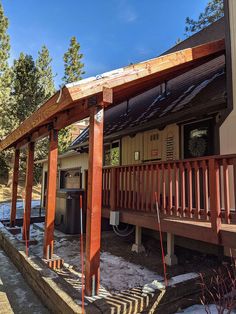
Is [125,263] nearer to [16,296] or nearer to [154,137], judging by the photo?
[16,296]

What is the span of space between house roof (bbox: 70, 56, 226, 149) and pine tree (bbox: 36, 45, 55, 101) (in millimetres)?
14338

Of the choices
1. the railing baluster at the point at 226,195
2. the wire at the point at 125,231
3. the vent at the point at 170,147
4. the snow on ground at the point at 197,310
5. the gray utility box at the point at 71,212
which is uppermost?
the vent at the point at 170,147

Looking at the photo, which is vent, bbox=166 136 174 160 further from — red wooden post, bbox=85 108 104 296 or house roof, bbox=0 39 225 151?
red wooden post, bbox=85 108 104 296

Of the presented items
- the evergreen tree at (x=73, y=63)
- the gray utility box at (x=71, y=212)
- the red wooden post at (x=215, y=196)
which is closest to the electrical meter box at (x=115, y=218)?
the gray utility box at (x=71, y=212)

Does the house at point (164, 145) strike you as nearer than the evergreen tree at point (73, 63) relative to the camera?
Yes

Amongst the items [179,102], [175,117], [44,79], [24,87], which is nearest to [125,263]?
[175,117]

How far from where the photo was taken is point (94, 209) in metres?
4.07

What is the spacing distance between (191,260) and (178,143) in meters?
2.74

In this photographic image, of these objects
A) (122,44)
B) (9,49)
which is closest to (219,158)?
(9,49)

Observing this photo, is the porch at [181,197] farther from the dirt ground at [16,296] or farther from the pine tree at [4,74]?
the pine tree at [4,74]

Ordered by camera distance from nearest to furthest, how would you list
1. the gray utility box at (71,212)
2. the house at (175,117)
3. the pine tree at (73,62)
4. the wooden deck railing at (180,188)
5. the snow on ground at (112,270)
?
the wooden deck railing at (180,188)
the snow on ground at (112,270)
the house at (175,117)
the gray utility box at (71,212)
the pine tree at (73,62)

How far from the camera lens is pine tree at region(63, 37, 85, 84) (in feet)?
81.7

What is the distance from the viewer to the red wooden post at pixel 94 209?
3.93m

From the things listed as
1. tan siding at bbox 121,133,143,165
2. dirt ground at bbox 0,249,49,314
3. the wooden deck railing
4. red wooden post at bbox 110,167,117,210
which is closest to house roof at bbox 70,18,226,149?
tan siding at bbox 121,133,143,165
